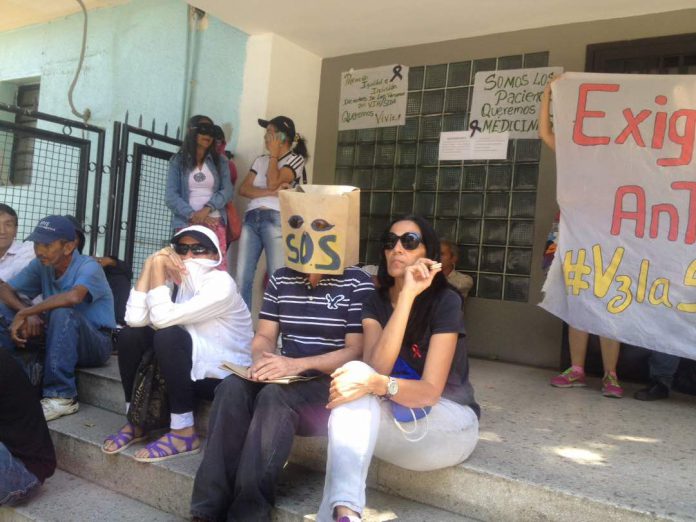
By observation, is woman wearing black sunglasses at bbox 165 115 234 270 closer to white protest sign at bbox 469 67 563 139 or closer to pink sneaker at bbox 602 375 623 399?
white protest sign at bbox 469 67 563 139

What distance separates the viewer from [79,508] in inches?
121

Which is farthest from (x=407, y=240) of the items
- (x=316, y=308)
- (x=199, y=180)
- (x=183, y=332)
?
(x=199, y=180)

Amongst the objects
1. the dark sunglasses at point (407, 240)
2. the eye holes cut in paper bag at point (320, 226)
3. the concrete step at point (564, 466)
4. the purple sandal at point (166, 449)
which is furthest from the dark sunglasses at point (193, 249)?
the dark sunglasses at point (407, 240)

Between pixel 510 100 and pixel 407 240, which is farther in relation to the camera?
pixel 510 100

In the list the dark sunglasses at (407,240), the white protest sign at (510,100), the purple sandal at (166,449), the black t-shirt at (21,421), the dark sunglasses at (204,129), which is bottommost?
the purple sandal at (166,449)

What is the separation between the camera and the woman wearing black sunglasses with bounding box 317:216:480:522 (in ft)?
7.58

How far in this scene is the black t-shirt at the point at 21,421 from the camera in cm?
274

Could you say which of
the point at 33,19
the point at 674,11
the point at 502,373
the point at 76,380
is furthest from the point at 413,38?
the point at 33,19

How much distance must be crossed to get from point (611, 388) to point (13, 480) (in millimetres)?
3372

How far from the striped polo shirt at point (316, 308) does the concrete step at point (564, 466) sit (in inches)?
18.3

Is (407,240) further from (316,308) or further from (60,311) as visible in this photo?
(60,311)

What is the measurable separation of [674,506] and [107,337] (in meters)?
3.44

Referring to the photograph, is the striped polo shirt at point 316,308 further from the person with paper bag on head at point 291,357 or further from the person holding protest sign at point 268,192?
the person holding protest sign at point 268,192

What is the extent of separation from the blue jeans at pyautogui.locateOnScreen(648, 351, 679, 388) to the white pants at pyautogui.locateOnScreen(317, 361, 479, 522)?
1.97 metres
